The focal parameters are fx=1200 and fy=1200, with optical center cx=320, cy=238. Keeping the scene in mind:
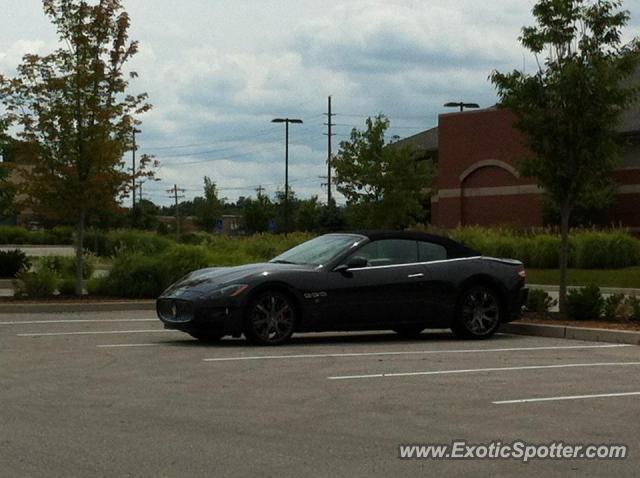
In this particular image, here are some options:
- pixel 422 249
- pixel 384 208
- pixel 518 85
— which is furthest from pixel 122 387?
pixel 384 208

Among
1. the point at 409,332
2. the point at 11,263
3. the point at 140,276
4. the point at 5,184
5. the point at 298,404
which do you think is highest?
the point at 5,184

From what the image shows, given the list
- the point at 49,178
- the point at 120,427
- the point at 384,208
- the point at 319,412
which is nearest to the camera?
the point at 120,427

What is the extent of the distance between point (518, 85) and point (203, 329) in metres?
7.01

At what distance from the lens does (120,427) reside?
872 centimetres

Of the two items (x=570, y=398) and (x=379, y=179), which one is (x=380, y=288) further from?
(x=379, y=179)

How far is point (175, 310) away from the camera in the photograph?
15.0 m

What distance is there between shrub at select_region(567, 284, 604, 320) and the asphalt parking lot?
8.33 ft

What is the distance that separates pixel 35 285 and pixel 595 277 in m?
16.6

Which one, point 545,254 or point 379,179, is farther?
point 379,179

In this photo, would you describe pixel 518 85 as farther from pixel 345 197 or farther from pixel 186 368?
pixel 345 197

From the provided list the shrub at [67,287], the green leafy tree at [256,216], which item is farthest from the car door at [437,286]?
the green leafy tree at [256,216]

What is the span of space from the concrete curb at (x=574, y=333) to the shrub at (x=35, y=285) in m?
9.27

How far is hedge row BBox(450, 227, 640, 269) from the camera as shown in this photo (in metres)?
37.0

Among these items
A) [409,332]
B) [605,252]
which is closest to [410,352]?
[409,332]
